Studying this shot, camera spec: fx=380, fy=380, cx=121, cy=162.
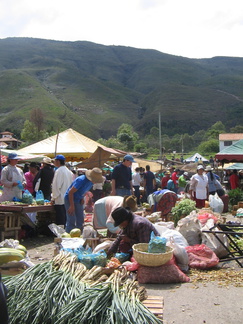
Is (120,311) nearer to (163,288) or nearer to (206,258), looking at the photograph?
→ (163,288)

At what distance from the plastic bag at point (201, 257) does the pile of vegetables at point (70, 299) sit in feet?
6.63

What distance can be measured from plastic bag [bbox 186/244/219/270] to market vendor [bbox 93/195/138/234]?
111cm

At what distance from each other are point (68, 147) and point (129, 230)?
32.1ft

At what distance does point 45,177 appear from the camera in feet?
29.8

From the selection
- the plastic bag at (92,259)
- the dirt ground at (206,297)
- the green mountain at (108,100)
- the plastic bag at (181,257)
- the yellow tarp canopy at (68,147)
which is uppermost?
the green mountain at (108,100)

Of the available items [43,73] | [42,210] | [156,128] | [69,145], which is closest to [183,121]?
[156,128]

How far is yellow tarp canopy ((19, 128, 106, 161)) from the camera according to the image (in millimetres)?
14516

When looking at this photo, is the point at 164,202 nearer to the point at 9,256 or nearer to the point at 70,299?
the point at 9,256

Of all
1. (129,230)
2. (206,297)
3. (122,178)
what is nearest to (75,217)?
(122,178)

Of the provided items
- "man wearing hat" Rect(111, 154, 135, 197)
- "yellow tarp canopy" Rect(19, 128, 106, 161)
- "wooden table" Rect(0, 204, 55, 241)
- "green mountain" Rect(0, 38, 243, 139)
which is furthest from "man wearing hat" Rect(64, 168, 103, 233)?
"green mountain" Rect(0, 38, 243, 139)

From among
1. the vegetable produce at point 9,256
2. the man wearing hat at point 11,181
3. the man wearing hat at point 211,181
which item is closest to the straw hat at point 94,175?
the man wearing hat at point 11,181

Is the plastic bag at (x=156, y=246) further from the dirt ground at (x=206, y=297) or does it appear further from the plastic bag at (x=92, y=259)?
the plastic bag at (x=92, y=259)

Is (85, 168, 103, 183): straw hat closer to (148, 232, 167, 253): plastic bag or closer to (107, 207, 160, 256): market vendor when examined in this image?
(107, 207, 160, 256): market vendor

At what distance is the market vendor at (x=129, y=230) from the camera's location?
17.1ft
